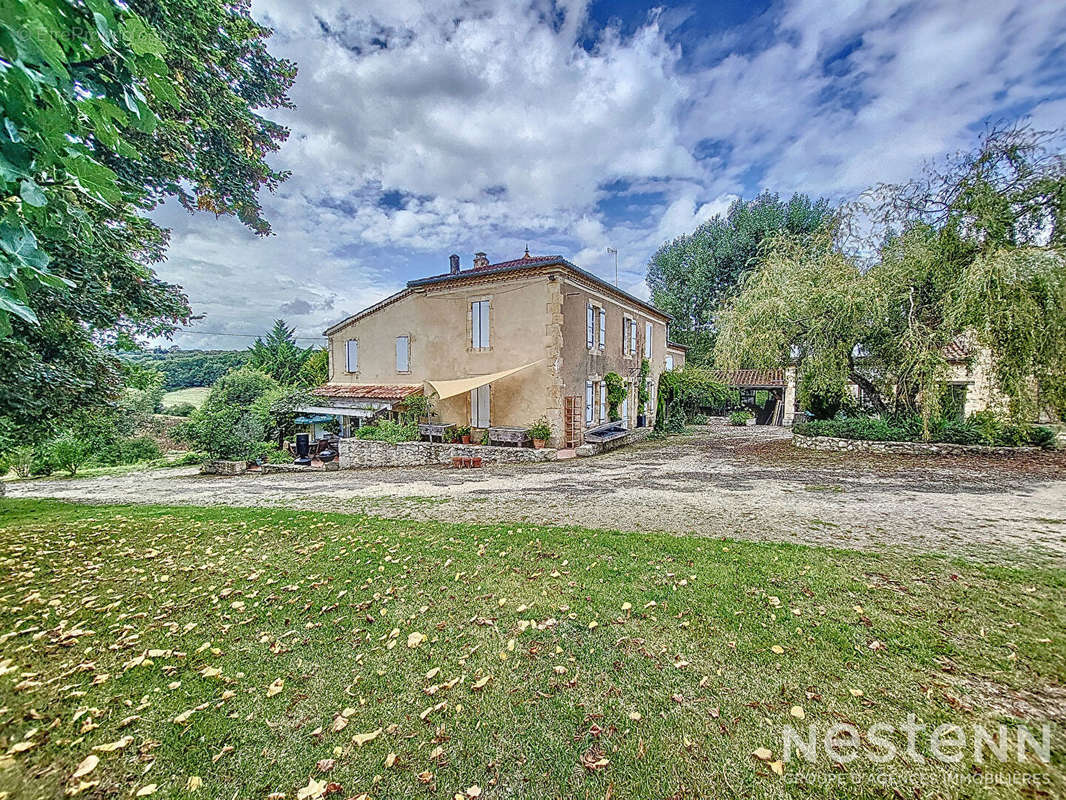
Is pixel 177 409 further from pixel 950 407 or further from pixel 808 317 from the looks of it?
pixel 950 407

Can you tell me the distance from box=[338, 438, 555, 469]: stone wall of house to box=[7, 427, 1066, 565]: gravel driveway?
85cm

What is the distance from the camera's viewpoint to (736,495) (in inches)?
345

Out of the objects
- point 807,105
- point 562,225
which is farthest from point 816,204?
point 807,105

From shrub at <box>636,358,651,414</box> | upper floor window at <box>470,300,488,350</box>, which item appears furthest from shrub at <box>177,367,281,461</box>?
shrub at <box>636,358,651,414</box>

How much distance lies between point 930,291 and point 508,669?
16620 mm

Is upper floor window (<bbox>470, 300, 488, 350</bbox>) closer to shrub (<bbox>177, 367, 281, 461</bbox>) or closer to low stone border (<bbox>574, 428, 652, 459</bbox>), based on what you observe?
low stone border (<bbox>574, 428, 652, 459</bbox>)

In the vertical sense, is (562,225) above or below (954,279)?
above

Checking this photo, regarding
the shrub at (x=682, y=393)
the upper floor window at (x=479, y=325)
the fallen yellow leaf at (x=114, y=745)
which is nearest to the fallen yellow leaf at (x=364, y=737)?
the fallen yellow leaf at (x=114, y=745)

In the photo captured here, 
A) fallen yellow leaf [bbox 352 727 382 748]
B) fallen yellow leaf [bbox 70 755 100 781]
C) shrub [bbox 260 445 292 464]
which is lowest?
fallen yellow leaf [bbox 352 727 382 748]

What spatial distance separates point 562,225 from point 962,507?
84.4 feet

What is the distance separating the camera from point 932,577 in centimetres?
451

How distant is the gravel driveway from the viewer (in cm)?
618

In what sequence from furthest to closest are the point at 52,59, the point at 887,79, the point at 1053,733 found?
the point at 887,79 < the point at 1053,733 < the point at 52,59

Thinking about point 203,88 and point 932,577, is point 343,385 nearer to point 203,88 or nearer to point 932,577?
point 203,88
